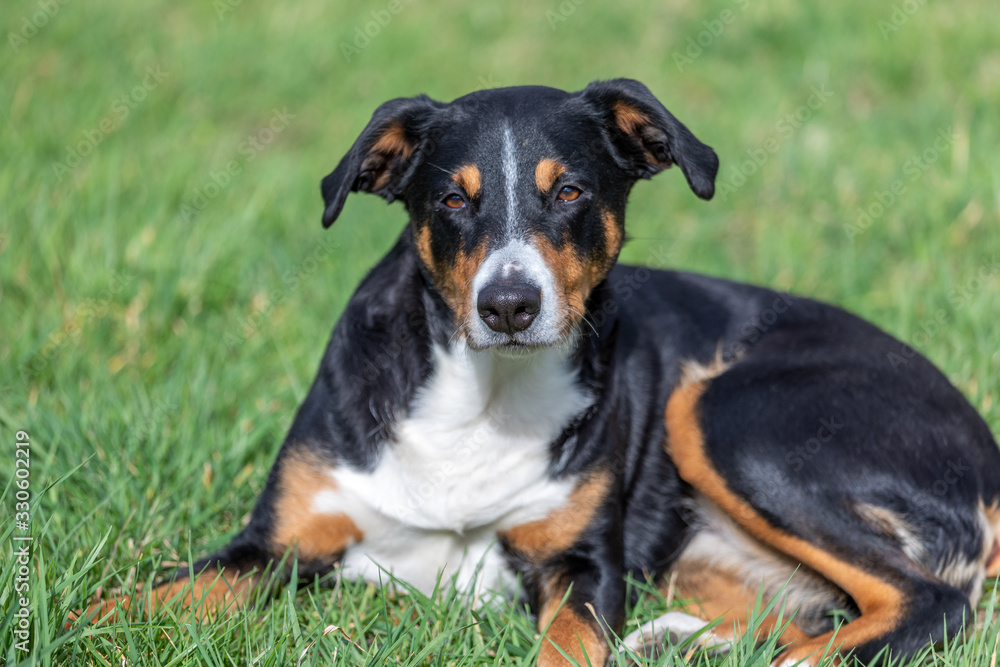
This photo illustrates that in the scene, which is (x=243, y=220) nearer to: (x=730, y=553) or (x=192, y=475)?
(x=192, y=475)

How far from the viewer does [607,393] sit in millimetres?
3320

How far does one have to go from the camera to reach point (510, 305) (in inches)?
104

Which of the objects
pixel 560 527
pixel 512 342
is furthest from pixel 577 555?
pixel 512 342

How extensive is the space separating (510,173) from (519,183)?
1.6 inches

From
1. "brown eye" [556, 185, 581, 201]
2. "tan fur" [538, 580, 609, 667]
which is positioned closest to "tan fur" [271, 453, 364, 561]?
"tan fur" [538, 580, 609, 667]

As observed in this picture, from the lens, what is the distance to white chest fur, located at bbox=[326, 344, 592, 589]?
3160mm

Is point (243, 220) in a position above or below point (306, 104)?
below

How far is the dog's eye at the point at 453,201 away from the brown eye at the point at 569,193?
0.29 meters

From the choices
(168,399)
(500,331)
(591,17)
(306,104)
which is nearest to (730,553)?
(500,331)

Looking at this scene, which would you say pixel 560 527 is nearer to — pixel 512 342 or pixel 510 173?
pixel 512 342

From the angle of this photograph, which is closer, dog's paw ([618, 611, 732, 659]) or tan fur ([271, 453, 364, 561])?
dog's paw ([618, 611, 732, 659])

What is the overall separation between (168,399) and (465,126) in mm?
1825

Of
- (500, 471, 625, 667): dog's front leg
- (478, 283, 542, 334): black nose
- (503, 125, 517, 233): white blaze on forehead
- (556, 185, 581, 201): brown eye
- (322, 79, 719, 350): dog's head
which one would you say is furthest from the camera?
(500, 471, 625, 667): dog's front leg

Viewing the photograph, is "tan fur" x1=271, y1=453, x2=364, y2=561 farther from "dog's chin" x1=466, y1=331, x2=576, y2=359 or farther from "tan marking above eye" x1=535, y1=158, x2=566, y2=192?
"tan marking above eye" x1=535, y1=158, x2=566, y2=192
